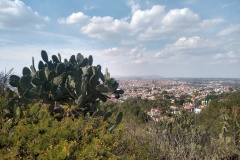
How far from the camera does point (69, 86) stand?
20.3 ft

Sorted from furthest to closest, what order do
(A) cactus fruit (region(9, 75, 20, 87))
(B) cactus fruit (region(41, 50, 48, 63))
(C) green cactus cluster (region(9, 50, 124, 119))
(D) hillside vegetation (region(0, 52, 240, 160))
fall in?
(B) cactus fruit (region(41, 50, 48, 63)) → (A) cactus fruit (region(9, 75, 20, 87)) → (C) green cactus cluster (region(9, 50, 124, 119)) → (D) hillside vegetation (region(0, 52, 240, 160))

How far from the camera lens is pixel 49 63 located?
692 cm

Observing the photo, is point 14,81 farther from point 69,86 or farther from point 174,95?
point 174,95

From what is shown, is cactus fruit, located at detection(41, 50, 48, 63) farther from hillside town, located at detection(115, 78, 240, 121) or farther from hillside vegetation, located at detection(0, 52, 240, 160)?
hillside town, located at detection(115, 78, 240, 121)

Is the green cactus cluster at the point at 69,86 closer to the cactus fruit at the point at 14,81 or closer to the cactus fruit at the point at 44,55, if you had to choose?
the cactus fruit at the point at 14,81

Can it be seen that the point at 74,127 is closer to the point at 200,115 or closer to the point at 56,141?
the point at 56,141

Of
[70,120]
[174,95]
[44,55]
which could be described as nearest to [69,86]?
[44,55]

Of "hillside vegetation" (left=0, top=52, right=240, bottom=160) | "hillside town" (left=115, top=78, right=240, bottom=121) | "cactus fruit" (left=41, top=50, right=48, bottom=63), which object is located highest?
"cactus fruit" (left=41, top=50, right=48, bottom=63)

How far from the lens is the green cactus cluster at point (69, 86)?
5.97 m

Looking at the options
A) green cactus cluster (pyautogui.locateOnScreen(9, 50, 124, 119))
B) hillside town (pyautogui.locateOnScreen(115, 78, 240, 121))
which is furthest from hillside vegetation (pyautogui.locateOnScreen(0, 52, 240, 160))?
hillside town (pyautogui.locateOnScreen(115, 78, 240, 121))

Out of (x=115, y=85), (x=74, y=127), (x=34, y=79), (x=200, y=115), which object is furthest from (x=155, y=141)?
(x=200, y=115)

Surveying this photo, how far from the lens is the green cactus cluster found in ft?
19.6

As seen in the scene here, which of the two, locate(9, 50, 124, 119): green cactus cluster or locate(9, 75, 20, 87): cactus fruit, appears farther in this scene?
locate(9, 75, 20, 87): cactus fruit

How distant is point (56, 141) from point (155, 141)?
2.51m
